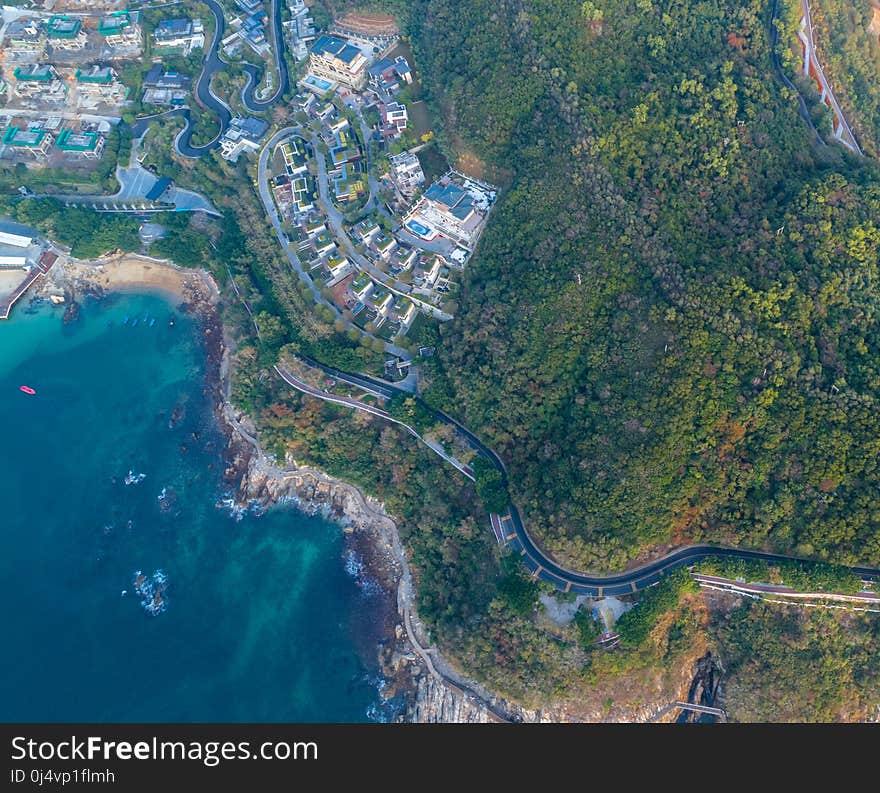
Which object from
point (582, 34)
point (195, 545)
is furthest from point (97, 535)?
point (582, 34)

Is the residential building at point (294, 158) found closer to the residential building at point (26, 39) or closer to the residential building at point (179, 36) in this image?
the residential building at point (179, 36)

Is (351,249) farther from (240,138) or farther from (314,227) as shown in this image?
(240,138)

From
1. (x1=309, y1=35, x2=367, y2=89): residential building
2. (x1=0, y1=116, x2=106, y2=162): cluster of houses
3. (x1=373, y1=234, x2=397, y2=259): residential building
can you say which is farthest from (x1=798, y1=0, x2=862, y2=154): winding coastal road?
(x1=0, y1=116, x2=106, y2=162): cluster of houses

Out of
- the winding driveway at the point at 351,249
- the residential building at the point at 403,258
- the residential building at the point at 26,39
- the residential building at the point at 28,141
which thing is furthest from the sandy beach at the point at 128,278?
the residential building at the point at 26,39

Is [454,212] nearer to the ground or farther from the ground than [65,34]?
farther from the ground

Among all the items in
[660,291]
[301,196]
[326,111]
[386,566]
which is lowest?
[386,566]

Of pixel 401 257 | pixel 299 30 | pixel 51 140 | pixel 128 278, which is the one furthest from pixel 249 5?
pixel 401 257

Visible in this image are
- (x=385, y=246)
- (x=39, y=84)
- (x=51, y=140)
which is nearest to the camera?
(x=385, y=246)
